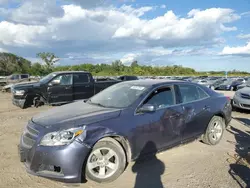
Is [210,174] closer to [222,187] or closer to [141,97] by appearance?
[222,187]

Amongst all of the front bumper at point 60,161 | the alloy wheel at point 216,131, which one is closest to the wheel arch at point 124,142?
the front bumper at point 60,161

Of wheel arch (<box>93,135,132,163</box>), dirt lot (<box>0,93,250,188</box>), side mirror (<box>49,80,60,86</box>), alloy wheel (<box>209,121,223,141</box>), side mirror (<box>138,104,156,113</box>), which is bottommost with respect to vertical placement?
dirt lot (<box>0,93,250,188</box>)

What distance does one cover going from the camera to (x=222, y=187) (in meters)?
3.54

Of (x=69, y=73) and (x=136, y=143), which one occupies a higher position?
(x=69, y=73)

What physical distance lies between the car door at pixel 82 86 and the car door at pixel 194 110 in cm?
737

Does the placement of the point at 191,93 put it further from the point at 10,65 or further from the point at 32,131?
the point at 10,65

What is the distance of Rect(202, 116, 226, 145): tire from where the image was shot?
5.36m

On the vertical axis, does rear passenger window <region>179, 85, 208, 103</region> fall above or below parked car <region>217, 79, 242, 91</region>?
above

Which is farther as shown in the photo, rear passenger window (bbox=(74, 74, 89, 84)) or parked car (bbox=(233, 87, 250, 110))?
rear passenger window (bbox=(74, 74, 89, 84))

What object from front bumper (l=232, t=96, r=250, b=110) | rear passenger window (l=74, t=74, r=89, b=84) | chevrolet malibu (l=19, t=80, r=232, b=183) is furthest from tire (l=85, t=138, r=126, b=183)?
rear passenger window (l=74, t=74, r=89, b=84)

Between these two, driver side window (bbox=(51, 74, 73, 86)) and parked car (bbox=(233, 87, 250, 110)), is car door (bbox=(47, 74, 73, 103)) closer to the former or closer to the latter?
driver side window (bbox=(51, 74, 73, 86))

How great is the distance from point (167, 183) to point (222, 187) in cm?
79

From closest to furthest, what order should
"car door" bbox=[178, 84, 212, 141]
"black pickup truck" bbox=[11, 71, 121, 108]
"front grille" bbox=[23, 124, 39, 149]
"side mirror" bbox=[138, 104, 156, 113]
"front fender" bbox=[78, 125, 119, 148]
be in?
1. "front fender" bbox=[78, 125, 119, 148]
2. "front grille" bbox=[23, 124, 39, 149]
3. "side mirror" bbox=[138, 104, 156, 113]
4. "car door" bbox=[178, 84, 212, 141]
5. "black pickup truck" bbox=[11, 71, 121, 108]

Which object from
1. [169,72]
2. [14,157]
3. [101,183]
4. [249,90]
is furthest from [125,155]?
[169,72]
